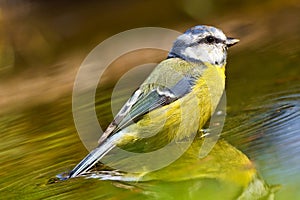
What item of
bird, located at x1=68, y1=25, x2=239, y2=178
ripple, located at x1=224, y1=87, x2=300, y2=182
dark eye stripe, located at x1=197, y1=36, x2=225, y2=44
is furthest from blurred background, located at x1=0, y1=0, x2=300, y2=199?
dark eye stripe, located at x1=197, y1=36, x2=225, y2=44

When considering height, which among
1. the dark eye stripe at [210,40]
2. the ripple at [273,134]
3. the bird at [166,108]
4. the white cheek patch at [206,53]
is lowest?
the ripple at [273,134]

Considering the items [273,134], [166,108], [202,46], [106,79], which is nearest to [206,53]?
[202,46]

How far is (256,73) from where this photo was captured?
342 centimetres

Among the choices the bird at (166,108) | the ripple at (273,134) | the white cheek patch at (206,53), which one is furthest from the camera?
the white cheek patch at (206,53)

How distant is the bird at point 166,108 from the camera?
2.73 metres

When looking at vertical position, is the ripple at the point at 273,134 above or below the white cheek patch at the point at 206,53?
below

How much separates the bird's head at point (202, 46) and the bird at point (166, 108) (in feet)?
0.21

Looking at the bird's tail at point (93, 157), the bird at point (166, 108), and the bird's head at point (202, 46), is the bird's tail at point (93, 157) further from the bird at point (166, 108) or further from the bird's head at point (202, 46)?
the bird's head at point (202, 46)

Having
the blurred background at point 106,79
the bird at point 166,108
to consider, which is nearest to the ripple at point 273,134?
the blurred background at point 106,79

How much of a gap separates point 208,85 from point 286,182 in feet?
3.64

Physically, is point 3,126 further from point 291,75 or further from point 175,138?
point 291,75

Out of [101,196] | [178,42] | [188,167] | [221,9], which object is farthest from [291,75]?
[221,9]

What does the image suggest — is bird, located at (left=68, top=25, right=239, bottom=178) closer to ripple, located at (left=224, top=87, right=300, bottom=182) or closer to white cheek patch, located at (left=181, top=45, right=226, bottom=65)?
white cheek patch, located at (left=181, top=45, right=226, bottom=65)

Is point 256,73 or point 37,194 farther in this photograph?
point 256,73
